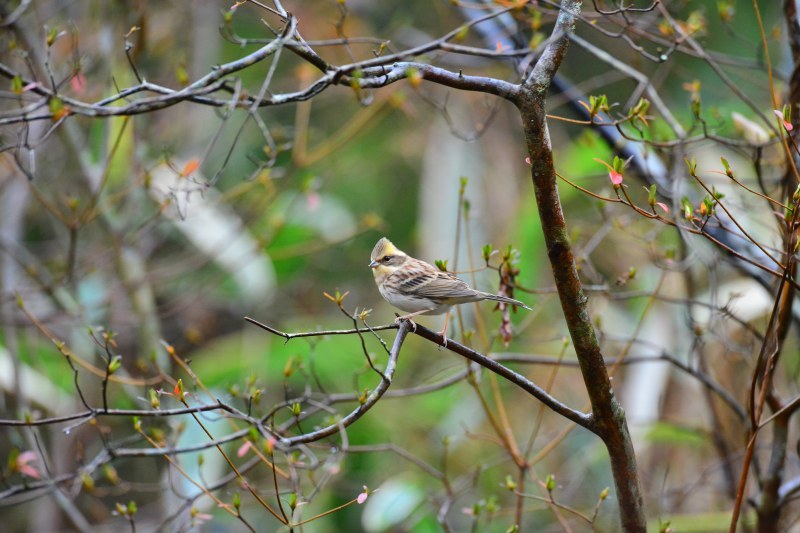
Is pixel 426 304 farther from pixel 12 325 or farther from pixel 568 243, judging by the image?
pixel 12 325

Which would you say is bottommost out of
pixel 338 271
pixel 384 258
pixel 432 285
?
pixel 432 285

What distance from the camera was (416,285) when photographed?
2881 mm

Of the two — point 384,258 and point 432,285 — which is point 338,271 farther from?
point 432,285

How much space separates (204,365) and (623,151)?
328cm

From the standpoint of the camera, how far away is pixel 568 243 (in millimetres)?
1829

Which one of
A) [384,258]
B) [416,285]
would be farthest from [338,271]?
[416,285]

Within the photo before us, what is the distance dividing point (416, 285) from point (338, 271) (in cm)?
430

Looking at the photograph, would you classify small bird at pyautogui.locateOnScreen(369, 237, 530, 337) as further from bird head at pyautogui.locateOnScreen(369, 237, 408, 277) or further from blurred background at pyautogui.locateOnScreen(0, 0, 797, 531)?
blurred background at pyautogui.locateOnScreen(0, 0, 797, 531)

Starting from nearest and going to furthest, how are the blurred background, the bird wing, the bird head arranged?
the bird wing < the bird head < the blurred background

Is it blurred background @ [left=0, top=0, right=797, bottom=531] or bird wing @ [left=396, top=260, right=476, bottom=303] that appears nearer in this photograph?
bird wing @ [left=396, top=260, right=476, bottom=303]

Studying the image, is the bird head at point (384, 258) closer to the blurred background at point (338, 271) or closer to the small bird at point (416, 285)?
the small bird at point (416, 285)

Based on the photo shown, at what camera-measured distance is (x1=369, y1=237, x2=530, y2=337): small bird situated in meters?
2.78

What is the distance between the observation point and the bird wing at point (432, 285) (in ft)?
9.02

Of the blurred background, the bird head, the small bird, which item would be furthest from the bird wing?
the blurred background
